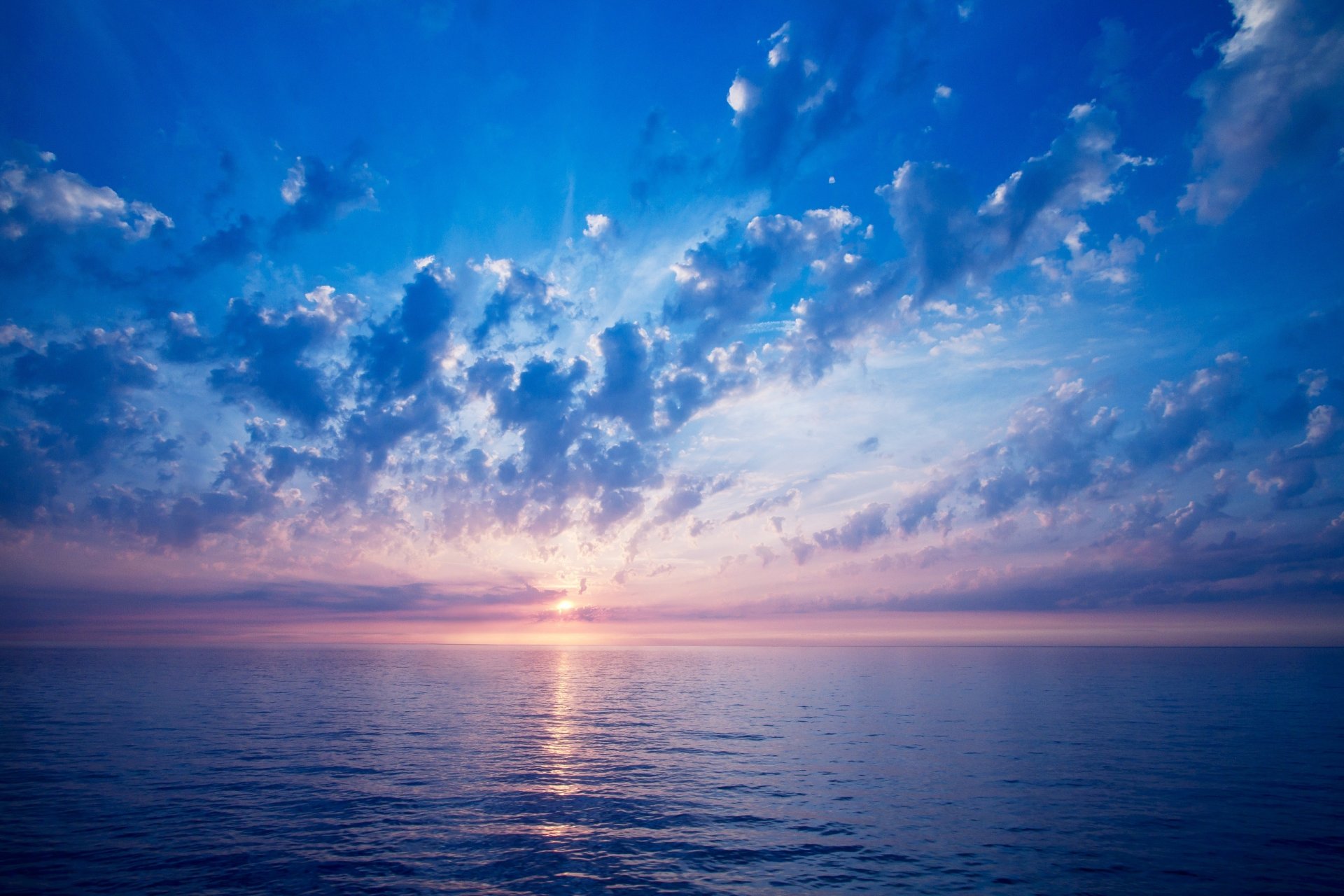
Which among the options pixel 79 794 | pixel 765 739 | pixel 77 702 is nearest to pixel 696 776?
pixel 765 739

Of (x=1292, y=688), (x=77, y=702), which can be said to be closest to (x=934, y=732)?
(x=1292, y=688)

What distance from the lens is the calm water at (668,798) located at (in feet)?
77.5

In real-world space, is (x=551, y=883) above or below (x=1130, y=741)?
above

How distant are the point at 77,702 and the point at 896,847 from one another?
93.0 meters

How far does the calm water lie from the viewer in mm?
23625

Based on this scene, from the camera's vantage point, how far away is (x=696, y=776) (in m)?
39.7


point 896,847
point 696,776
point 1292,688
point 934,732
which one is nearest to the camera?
point 896,847

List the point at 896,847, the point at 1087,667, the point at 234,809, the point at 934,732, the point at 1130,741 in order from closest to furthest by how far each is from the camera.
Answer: the point at 896,847
the point at 234,809
the point at 1130,741
the point at 934,732
the point at 1087,667

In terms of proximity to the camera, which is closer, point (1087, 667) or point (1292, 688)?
point (1292, 688)

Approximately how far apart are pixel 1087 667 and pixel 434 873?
7493 inches

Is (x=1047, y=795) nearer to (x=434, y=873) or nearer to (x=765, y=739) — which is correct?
(x=765, y=739)

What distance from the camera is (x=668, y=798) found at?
34.5 metres

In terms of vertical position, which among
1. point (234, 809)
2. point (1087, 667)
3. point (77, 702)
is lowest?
point (1087, 667)

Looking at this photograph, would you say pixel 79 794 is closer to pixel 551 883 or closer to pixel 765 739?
pixel 551 883
